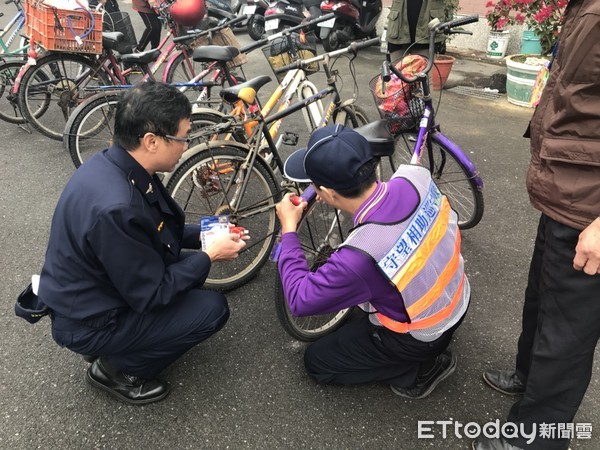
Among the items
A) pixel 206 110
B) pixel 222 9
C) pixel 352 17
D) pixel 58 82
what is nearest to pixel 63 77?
pixel 58 82

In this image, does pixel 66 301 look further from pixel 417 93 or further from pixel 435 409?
pixel 417 93

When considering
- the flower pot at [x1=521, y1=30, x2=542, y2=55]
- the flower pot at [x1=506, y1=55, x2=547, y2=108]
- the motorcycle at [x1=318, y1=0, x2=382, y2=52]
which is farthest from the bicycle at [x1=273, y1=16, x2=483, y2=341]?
the motorcycle at [x1=318, y1=0, x2=382, y2=52]

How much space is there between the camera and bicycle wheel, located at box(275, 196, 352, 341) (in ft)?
7.57

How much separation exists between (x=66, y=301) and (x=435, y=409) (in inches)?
68.8

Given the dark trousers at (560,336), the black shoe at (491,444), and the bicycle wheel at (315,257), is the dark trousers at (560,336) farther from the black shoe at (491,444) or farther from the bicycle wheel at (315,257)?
the bicycle wheel at (315,257)

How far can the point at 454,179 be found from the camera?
10.6ft

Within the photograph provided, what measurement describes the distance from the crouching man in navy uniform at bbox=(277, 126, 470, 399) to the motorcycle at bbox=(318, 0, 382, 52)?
22.1ft

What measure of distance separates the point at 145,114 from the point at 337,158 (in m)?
0.84

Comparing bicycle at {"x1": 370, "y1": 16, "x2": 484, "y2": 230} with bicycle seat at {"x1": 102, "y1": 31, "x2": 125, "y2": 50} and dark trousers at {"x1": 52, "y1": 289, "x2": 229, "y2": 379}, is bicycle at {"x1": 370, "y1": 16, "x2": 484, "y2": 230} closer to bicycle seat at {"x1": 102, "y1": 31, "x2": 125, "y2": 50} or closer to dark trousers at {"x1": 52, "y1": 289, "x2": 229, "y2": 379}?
dark trousers at {"x1": 52, "y1": 289, "x2": 229, "y2": 379}

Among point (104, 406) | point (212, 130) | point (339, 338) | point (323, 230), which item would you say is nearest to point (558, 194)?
point (339, 338)

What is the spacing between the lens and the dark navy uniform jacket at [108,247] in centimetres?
164

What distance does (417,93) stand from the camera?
2.92 metres

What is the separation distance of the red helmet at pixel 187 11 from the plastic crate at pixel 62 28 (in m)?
1.35

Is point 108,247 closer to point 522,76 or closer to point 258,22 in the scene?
point 522,76
